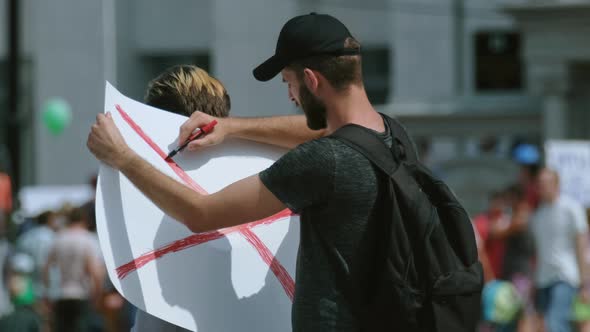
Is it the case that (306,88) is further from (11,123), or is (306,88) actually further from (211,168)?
(11,123)

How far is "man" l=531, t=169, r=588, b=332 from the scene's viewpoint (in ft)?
35.4

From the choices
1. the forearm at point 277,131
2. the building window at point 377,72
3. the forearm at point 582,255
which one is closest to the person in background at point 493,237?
the forearm at point 582,255

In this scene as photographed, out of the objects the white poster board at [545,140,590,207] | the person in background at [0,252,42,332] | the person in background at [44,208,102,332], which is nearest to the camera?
the person in background at [0,252,42,332]

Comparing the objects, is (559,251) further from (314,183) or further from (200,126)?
(314,183)

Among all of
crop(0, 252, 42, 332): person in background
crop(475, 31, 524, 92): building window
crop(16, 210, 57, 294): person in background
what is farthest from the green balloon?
crop(0, 252, 42, 332): person in background

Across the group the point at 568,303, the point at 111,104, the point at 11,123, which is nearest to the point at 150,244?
the point at 111,104

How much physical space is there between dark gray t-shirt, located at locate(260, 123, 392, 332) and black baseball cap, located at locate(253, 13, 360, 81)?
0.70 feet

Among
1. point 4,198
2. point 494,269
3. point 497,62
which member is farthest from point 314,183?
point 497,62

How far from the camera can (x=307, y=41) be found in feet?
11.4

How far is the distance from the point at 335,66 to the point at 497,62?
20.3 metres

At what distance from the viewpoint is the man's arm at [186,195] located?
347 cm

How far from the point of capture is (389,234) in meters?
3.38

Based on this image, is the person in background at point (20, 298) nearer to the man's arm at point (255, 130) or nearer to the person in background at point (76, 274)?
the person in background at point (76, 274)

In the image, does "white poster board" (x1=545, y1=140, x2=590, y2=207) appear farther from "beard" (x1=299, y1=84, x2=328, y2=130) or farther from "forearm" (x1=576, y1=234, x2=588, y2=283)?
"beard" (x1=299, y1=84, x2=328, y2=130)
